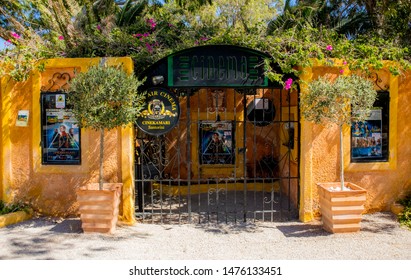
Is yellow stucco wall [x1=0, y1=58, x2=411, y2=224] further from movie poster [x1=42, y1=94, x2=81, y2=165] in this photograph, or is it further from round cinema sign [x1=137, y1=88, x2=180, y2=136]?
round cinema sign [x1=137, y1=88, x2=180, y2=136]

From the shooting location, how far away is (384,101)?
6223 mm

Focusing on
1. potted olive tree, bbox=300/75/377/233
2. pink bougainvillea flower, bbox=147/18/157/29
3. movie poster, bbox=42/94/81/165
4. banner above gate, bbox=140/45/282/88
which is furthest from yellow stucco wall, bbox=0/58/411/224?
pink bougainvillea flower, bbox=147/18/157/29

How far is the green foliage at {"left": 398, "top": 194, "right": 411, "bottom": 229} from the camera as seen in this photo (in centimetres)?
577

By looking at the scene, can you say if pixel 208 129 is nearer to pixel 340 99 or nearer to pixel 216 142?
pixel 216 142

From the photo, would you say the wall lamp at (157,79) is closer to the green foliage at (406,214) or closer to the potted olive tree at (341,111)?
the potted olive tree at (341,111)

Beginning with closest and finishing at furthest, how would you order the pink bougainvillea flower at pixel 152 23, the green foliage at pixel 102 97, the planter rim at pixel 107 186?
the green foliage at pixel 102 97
the planter rim at pixel 107 186
the pink bougainvillea flower at pixel 152 23

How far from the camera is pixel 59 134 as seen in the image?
6.06 meters

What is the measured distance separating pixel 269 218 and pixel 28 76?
16.5 ft

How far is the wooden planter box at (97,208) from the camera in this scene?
17.4 ft

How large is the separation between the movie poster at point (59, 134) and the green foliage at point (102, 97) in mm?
1028

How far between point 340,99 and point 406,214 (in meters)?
2.54

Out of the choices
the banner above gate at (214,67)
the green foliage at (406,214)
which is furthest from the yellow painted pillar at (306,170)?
the green foliage at (406,214)

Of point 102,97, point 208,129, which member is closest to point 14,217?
point 102,97

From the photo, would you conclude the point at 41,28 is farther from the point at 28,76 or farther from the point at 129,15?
the point at 28,76
